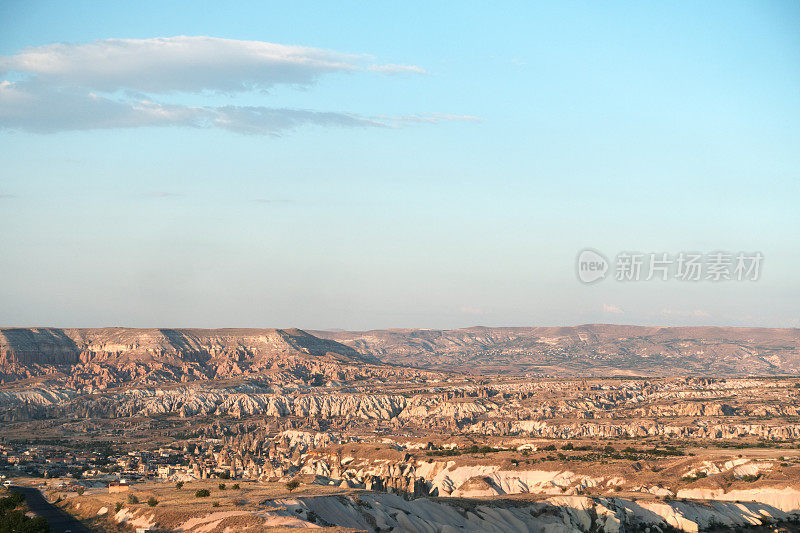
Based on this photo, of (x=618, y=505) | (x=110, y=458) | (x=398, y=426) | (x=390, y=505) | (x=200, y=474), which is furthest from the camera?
(x=398, y=426)

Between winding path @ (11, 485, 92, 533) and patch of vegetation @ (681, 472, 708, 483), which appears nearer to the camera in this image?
winding path @ (11, 485, 92, 533)

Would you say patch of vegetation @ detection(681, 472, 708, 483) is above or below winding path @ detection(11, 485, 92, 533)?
above

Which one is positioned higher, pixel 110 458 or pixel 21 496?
pixel 21 496

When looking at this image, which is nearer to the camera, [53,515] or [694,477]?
[53,515]

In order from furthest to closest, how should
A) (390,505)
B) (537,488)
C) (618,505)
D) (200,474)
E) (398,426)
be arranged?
(398,426) → (200,474) → (537,488) → (618,505) → (390,505)

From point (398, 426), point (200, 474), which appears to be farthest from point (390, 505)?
point (398, 426)

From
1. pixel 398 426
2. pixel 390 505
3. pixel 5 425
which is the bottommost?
pixel 5 425

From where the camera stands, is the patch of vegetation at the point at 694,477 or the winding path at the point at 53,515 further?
the patch of vegetation at the point at 694,477

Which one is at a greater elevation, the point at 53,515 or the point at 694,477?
the point at 694,477

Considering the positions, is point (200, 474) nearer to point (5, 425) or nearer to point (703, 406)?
point (5, 425)

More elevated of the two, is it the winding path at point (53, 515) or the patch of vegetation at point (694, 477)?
the patch of vegetation at point (694, 477)

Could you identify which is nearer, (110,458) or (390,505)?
(390,505)
